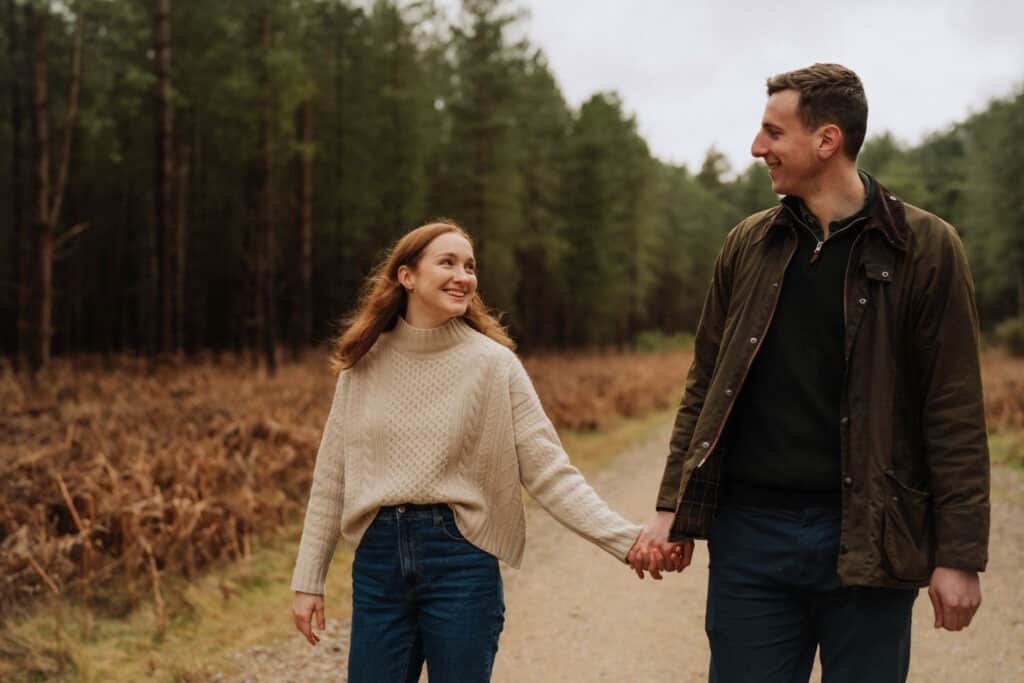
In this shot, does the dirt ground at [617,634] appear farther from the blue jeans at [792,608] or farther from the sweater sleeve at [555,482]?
the blue jeans at [792,608]

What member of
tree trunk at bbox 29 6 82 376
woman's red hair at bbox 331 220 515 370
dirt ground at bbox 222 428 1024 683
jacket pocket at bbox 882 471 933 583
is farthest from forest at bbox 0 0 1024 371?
jacket pocket at bbox 882 471 933 583

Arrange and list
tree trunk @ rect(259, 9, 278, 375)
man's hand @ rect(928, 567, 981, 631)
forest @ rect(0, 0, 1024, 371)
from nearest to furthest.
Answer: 1. man's hand @ rect(928, 567, 981, 631)
2. forest @ rect(0, 0, 1024, 371)
3. tree trunk @ rect(259, 9, 278, 375)

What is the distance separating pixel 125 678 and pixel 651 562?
3.49 m

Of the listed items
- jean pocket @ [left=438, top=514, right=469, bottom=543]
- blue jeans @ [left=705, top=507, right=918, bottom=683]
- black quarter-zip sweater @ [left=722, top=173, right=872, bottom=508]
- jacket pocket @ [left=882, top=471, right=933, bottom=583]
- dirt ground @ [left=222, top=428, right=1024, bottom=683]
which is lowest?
dirt ground @ [left=222, top=428, right=1024, bottom=683]

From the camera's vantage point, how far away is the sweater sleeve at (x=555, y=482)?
2.95 metres

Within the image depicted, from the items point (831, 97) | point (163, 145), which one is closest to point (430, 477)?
point (831, 97)

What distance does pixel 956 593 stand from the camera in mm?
2432

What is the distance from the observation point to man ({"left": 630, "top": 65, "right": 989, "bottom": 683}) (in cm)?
246

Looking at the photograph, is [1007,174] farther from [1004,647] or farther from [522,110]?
[1004,647]

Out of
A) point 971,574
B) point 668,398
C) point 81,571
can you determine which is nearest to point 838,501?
point 971,574

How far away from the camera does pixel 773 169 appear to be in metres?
2.73

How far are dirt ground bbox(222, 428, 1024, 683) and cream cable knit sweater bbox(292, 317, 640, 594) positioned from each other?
2.56 m

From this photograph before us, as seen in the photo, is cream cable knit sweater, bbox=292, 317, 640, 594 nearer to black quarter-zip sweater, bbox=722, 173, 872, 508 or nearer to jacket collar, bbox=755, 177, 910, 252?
black quarter-zip sweater, bbox=722, 173, 872, 508

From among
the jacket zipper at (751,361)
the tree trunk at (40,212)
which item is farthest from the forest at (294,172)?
the jacket zipper at (751,361)
